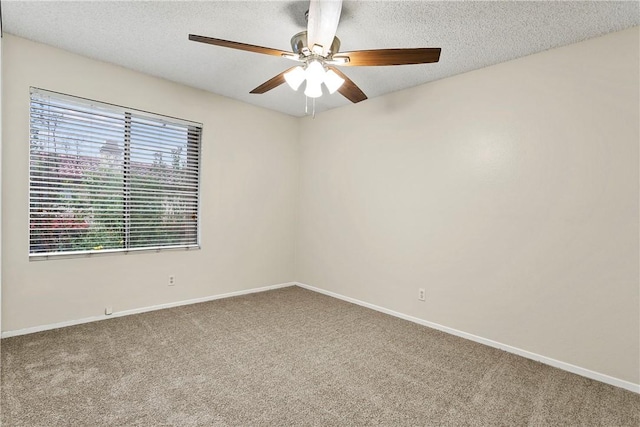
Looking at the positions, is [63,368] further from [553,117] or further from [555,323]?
[553,117]

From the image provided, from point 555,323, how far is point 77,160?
4.28 metres

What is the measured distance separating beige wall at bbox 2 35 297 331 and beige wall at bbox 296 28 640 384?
1.08 metres

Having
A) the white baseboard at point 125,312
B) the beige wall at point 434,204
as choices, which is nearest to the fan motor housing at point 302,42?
the beige wall at point 434,204

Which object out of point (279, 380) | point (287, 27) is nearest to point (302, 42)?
point (287, 27)

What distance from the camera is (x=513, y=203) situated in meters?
2.78

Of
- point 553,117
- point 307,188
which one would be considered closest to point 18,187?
point 307,188

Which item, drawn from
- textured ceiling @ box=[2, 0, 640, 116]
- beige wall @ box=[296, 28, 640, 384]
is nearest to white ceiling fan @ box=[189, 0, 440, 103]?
textured ceiling @ box=[2, 0, 640, 116]

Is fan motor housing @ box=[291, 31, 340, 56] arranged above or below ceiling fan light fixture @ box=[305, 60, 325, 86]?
above

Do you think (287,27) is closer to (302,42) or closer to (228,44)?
(302,42)

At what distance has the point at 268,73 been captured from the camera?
324 centimetres

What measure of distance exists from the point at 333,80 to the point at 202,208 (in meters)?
2.32

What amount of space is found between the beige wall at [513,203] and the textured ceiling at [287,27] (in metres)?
0.26

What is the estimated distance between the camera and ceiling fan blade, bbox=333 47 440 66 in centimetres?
192

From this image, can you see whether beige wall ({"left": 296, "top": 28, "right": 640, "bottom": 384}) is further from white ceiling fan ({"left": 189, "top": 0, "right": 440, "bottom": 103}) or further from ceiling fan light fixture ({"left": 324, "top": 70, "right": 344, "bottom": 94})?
ceiling fan light fixture ({"left": 324, "top": 70, "right": 344, "bottom": 94})
